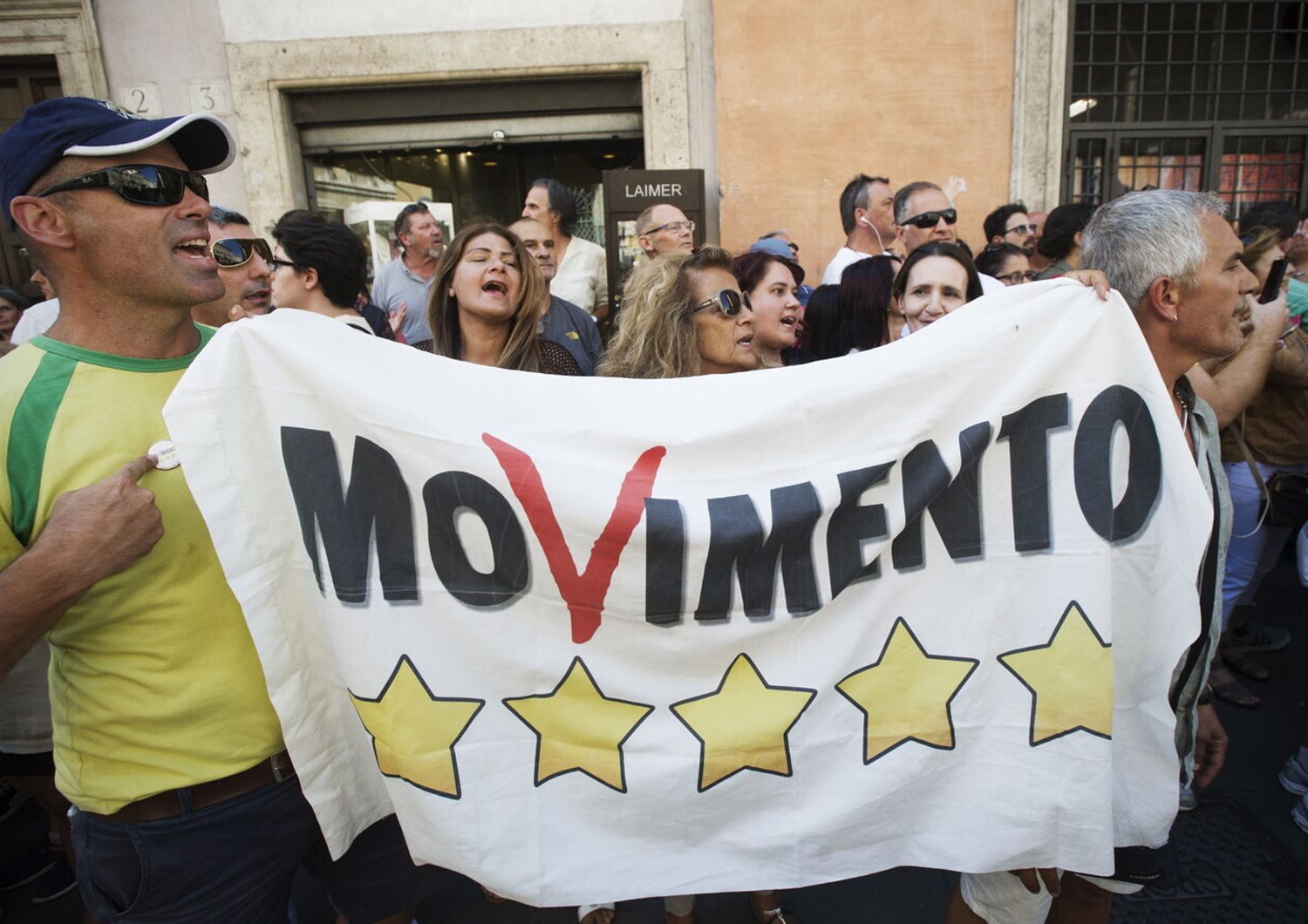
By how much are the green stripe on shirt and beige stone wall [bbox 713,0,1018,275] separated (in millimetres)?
5995

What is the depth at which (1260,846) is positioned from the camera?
263 cm

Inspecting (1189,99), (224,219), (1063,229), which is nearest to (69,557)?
(224,219)

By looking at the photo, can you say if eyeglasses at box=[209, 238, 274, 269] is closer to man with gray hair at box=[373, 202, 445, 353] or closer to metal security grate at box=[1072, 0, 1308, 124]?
man with gray hair at box=[373, 202, 445, 353]

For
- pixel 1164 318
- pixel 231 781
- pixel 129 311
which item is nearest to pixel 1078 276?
pixel 1164 318

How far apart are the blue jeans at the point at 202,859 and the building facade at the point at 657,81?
19.8ft

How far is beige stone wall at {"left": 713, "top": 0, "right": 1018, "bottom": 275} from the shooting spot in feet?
21.1

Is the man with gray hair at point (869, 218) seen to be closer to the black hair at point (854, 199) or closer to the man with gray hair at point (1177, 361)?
the black hair at point (854, 199)

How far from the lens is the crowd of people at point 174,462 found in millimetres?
1384

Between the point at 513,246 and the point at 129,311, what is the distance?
1.39m

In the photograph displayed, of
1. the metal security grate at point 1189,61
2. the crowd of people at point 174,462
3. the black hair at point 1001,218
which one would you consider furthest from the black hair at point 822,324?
the metal security grate at point 1189,61

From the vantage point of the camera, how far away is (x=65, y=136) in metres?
1.39

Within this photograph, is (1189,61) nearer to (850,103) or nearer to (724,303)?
(850,103)

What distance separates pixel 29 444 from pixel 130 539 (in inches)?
9.8

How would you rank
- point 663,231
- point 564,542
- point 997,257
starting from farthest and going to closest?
point 997,257, point 663,231, point 564,542
